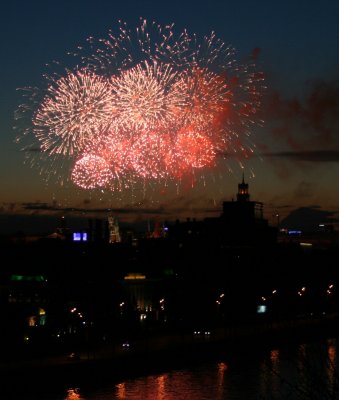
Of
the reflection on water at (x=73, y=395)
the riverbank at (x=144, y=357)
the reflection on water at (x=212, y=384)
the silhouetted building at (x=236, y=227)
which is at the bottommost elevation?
the reflection on water at (x=212, y=384)

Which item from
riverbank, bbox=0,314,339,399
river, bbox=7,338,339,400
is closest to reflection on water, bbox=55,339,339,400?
river, bbox=7,338,339,400

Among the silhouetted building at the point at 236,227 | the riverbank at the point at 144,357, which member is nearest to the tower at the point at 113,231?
the silhouetted building at the point at 236,227

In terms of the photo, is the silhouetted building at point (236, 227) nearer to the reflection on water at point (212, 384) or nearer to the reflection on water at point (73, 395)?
the reflection on water at point (212, 384)

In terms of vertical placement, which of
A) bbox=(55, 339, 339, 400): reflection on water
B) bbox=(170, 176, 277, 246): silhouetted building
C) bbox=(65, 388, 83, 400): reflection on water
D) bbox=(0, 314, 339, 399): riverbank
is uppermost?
bbox=(170, 176, 277, 246): silhouetted building

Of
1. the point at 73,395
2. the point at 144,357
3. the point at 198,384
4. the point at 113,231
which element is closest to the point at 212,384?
the point at 198,384

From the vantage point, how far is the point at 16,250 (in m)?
58.1

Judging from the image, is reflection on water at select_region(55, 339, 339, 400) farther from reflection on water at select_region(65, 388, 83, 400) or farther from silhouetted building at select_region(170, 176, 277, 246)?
silhouetted building at select_region(170, 176, 277, 246)

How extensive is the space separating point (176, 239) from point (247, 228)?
817 centimetres

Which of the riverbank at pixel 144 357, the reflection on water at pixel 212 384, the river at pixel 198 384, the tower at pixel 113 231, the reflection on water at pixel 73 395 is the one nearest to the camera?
the riverbank at pixel 144 357

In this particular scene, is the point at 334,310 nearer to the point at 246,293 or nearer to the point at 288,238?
the point at 246,293

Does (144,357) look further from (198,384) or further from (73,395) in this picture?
(73,395)

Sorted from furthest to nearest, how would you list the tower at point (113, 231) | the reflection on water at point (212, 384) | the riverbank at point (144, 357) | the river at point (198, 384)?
the tower at point (113, 231)
the reflection on water at point (212, 384)
the river at point (198, 384)
the riverbank at point (144, 357)

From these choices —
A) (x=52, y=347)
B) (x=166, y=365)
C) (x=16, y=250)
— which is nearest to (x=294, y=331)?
(x=166, y=365)

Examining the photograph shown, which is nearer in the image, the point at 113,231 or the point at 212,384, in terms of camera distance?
the point at 212,384
